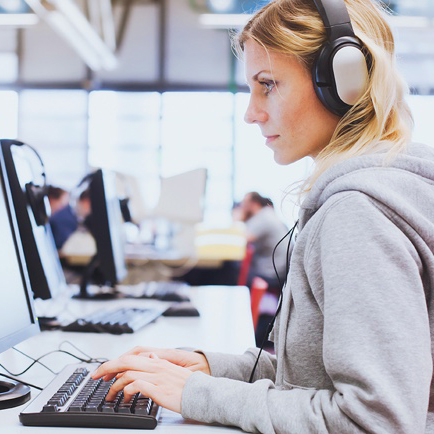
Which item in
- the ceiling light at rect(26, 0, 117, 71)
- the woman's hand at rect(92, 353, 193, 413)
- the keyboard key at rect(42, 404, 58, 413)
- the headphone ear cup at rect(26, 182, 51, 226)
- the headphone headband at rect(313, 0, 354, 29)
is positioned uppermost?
the ceiling light at rect(26, 0, 117, 71)

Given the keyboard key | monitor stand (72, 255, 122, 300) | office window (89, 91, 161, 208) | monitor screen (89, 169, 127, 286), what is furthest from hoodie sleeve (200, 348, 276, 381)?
office window (89, 91, 161, 208)

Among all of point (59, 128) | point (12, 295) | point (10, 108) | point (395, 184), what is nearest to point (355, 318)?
point (395, 184)

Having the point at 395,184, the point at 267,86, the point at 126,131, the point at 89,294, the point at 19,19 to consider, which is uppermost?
the point at 19,19

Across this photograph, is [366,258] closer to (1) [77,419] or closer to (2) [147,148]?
(1) [77,419]

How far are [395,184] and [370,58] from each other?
0.28 metres

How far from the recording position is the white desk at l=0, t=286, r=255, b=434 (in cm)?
75

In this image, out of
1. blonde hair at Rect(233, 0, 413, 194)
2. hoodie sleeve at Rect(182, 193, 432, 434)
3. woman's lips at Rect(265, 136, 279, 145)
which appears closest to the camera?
hoodie sleeve at Rect(182, 193, 432, 434)

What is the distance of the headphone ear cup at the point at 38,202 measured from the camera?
Result: 4.73 ft

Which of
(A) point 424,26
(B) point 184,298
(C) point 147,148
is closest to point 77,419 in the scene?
(B) point 184,298

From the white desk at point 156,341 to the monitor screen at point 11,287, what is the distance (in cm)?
9

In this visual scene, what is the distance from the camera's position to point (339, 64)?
0.87m

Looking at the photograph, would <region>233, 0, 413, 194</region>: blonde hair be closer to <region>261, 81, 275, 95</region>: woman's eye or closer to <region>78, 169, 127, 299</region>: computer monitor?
<region>261, 81, 275, 95</region>: woman's eye

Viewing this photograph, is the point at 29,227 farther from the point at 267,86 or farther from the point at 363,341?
the point at 363,341

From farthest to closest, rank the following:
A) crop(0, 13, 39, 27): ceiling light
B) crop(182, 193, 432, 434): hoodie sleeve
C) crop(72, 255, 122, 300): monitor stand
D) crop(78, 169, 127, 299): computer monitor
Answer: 1. crop(0, 13, 39, 27): ceiling light
2. crop(72, 255, 122, 300): monitor stand
3. crop(78, 169, 127, 299): computer monitor
4. crop(182, 193, 432, 434): hoodie sleeve
